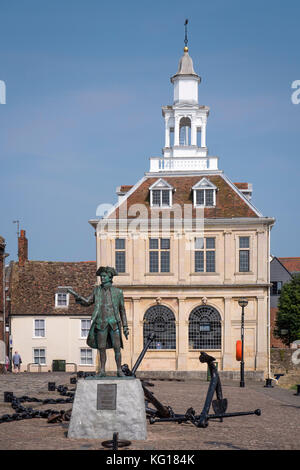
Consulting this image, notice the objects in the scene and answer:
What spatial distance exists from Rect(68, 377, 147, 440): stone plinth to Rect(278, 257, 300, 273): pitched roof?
7242cm

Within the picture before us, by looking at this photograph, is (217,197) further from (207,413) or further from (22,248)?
(207,413)

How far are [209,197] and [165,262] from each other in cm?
517

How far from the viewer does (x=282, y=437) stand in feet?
46.7

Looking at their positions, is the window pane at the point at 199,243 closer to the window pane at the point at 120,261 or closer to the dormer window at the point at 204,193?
the dormer window at the point at 204,193

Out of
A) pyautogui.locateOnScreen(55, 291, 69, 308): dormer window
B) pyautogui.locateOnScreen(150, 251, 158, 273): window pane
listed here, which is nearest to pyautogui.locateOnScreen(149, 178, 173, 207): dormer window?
pyautogui.locateOnScreen(150, 251, 158, 273): window pane

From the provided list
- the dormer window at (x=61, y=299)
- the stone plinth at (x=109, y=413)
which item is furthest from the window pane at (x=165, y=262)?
the stone plinth at (x=109, y=413)

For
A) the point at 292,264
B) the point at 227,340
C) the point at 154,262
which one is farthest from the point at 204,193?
the point at 292,264

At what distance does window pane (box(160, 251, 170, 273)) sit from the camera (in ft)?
134

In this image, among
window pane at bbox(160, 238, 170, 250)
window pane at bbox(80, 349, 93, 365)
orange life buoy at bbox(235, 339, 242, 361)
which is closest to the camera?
orange life buoy at bbox(235, 339, 242, 361)

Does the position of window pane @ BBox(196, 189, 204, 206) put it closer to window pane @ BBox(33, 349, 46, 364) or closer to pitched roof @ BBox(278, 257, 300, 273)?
window pane @ BBox(33, 349, 46, 364)

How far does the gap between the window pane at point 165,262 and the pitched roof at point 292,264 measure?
4588 centimetres

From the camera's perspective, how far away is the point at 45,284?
52.3 metres

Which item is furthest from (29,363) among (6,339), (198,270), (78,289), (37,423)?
(37,423)

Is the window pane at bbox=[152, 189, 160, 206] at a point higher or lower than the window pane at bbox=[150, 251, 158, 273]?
higher
